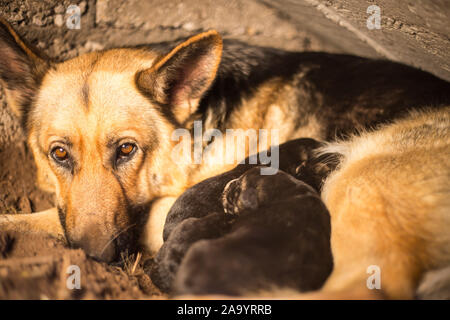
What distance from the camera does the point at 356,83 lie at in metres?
2.50

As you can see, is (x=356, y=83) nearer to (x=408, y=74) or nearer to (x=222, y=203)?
(x=408, y=74)

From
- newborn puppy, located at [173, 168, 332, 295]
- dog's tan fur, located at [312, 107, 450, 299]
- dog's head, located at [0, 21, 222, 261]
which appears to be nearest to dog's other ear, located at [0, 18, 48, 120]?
dog's head, located at [0, 21, 222, 261]

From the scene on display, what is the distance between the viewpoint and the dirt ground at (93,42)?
161 cm

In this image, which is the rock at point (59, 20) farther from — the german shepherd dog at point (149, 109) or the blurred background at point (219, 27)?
the german shepherd dog at point (149, 109)

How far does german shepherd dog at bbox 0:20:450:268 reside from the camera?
6.33ft

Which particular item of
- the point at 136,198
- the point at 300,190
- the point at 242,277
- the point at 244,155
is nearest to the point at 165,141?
the point at 136,198

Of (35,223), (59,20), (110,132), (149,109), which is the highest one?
(59,20)

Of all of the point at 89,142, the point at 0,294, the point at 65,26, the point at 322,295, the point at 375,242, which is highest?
the point at 65,26

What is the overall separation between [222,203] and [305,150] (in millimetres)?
775

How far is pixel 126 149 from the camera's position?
205cm

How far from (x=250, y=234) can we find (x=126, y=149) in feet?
3.42

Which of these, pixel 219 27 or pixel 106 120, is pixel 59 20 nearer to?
pixel 219 27

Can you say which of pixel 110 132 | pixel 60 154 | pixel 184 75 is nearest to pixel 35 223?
pixel 60 154

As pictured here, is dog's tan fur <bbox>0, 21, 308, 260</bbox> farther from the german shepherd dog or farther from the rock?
the rock
